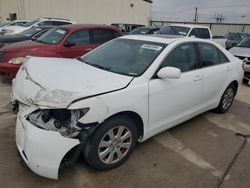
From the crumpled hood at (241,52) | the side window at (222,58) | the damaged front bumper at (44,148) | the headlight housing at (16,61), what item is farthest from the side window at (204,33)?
the damaged front bumper at (44,148)

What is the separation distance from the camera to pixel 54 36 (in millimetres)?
7039

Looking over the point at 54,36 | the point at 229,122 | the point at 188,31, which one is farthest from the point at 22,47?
the point at 188,31

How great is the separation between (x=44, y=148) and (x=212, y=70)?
3024mm

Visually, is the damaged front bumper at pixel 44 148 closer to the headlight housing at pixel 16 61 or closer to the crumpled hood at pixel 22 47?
the headlight housing at pixel 16 61

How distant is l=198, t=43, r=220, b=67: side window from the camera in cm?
411

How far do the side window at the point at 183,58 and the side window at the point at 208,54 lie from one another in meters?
0.23

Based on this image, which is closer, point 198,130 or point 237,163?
point 237,163

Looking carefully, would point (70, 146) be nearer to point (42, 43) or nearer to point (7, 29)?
point (42, 43)

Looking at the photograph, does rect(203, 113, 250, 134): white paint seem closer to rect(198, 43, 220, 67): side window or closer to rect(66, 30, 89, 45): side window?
rect(198, 43, 220, 67): side window

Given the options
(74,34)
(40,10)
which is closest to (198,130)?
(74,34)

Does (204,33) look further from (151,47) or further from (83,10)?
(83,10)

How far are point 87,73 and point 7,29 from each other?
38.3 feet

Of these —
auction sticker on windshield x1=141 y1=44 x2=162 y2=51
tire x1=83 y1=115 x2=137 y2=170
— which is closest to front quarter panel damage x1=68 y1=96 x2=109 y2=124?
tire x1=83 y1=115 x2=137 y2=170

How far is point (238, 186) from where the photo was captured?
2.88 m
